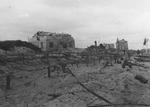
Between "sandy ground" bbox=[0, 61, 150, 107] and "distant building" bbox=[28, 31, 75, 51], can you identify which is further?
"distant building" bbox=[28, 31, 75, 51]

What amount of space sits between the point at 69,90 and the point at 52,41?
25223mm

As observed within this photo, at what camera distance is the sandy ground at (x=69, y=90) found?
32.7ft

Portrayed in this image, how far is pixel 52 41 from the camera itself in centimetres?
3572

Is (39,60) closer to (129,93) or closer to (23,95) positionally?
(23,95)

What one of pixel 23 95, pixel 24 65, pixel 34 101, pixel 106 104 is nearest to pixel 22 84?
pixel 23 95

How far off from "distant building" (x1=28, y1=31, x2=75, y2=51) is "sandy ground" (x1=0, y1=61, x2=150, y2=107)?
19.8 metres

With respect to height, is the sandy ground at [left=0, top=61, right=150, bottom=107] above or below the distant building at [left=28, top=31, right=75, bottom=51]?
below

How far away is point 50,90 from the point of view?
38.6ft

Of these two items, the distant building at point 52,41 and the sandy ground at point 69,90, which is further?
the distant building at point 52,41

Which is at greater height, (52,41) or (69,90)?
(52,41)

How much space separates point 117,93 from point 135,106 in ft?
4.96

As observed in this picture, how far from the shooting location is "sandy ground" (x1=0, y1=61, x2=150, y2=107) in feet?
32.7

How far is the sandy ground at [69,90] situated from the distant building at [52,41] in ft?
65.1

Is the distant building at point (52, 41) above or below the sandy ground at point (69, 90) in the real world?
above
